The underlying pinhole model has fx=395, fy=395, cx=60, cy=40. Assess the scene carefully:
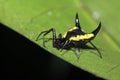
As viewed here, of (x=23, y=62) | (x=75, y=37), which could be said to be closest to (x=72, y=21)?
→ (x=75, y=37)

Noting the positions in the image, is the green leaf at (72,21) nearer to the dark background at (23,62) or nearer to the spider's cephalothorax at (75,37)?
the spider's cephalothorax at (75,37)

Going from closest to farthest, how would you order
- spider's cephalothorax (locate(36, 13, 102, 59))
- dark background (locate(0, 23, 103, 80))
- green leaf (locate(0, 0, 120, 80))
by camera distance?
green leaf (locate(0, 0, 120, 80)) < spider's cephalothorax (locate(36, 13, 102, 59)) < dark background (locate(0, 23, 103, 80))

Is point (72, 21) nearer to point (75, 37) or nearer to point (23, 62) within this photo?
point (75, 37)

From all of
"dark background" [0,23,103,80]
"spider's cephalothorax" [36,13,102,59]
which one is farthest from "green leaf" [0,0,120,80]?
"dark background" [0,23,103,80]

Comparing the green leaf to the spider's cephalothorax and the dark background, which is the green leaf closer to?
the spider's cephalothorax

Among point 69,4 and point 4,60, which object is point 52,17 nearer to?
point 69,4
